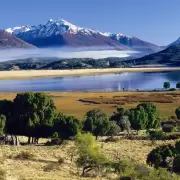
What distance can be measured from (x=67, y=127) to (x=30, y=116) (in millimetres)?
4089

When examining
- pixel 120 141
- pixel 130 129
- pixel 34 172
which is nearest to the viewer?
pixel 34 172

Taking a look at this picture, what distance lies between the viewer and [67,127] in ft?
136

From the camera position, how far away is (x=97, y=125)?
45438 millimetres

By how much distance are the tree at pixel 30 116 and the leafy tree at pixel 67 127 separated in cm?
134

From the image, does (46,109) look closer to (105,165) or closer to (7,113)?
(7,113)

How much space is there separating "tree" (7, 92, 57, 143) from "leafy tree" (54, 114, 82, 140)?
4.40ft

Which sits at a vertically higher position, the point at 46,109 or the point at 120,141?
the point at 46,109

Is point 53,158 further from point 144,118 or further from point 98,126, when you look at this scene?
point 144,118

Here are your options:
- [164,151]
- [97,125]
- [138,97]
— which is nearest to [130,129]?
[97,125]

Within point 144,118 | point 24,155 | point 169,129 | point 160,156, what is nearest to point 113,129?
point 144,118

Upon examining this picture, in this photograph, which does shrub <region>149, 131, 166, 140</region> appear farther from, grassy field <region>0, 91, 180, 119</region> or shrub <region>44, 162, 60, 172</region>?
grassy field <region>0, 91, 180, 119</region>

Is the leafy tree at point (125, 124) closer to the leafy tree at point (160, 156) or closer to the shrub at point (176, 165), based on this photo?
the leafy tree at point (160, 156)

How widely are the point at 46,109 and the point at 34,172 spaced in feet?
53.9

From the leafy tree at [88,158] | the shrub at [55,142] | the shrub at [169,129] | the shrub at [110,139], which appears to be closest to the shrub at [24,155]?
the leafy tree at [88,158]
